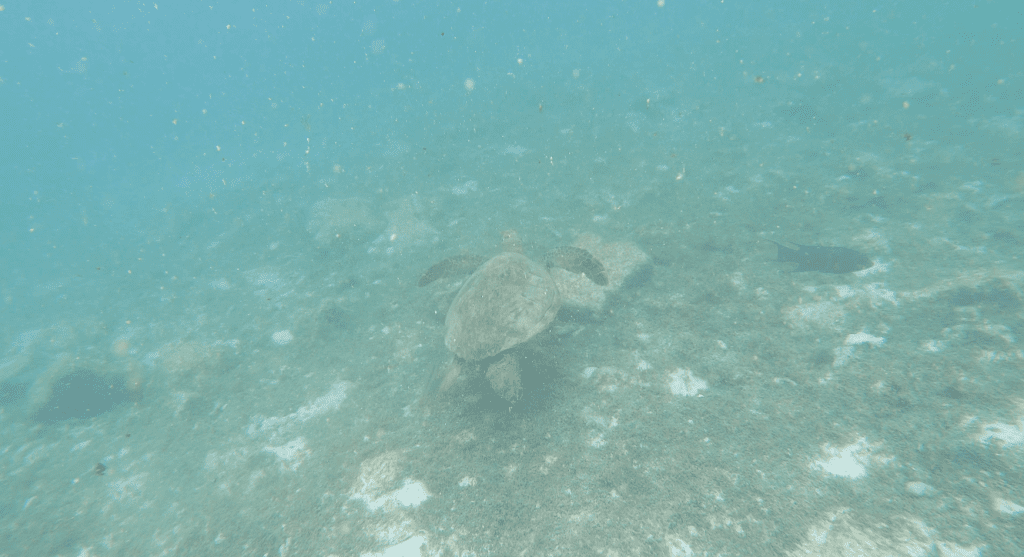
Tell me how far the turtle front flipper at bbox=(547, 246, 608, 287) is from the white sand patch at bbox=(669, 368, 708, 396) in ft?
7.29

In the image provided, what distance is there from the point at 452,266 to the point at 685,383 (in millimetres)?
4863

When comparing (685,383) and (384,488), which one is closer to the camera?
(384,488)

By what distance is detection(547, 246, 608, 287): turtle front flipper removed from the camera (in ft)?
22.6

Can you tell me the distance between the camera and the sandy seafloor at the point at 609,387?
148 inches

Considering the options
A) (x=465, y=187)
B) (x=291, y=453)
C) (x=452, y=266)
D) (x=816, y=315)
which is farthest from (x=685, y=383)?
(x=465, y=187)

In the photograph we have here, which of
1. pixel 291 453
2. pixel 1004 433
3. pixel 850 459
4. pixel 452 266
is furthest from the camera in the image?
pixel 452 266

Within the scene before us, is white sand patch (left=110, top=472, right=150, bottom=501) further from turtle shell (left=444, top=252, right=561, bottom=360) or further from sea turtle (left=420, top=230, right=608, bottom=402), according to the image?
turtle shell (left=444, top=252, right=561, bottom=360)

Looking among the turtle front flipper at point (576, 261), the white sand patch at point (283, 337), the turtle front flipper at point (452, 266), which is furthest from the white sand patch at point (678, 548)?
the white sand patch at point (283, 337)

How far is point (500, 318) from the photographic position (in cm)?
509

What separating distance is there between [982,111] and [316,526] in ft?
72.2

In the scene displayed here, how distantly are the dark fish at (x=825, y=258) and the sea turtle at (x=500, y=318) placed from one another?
4729 millimetres

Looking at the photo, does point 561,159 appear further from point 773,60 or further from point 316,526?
point 773,60

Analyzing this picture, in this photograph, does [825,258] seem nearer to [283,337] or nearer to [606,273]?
[606,273]

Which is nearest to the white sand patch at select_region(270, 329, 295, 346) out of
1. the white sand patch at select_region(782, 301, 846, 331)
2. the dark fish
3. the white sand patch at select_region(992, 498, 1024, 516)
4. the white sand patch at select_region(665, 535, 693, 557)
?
the white sand patch at select_region(665, 535, 693, 557)
